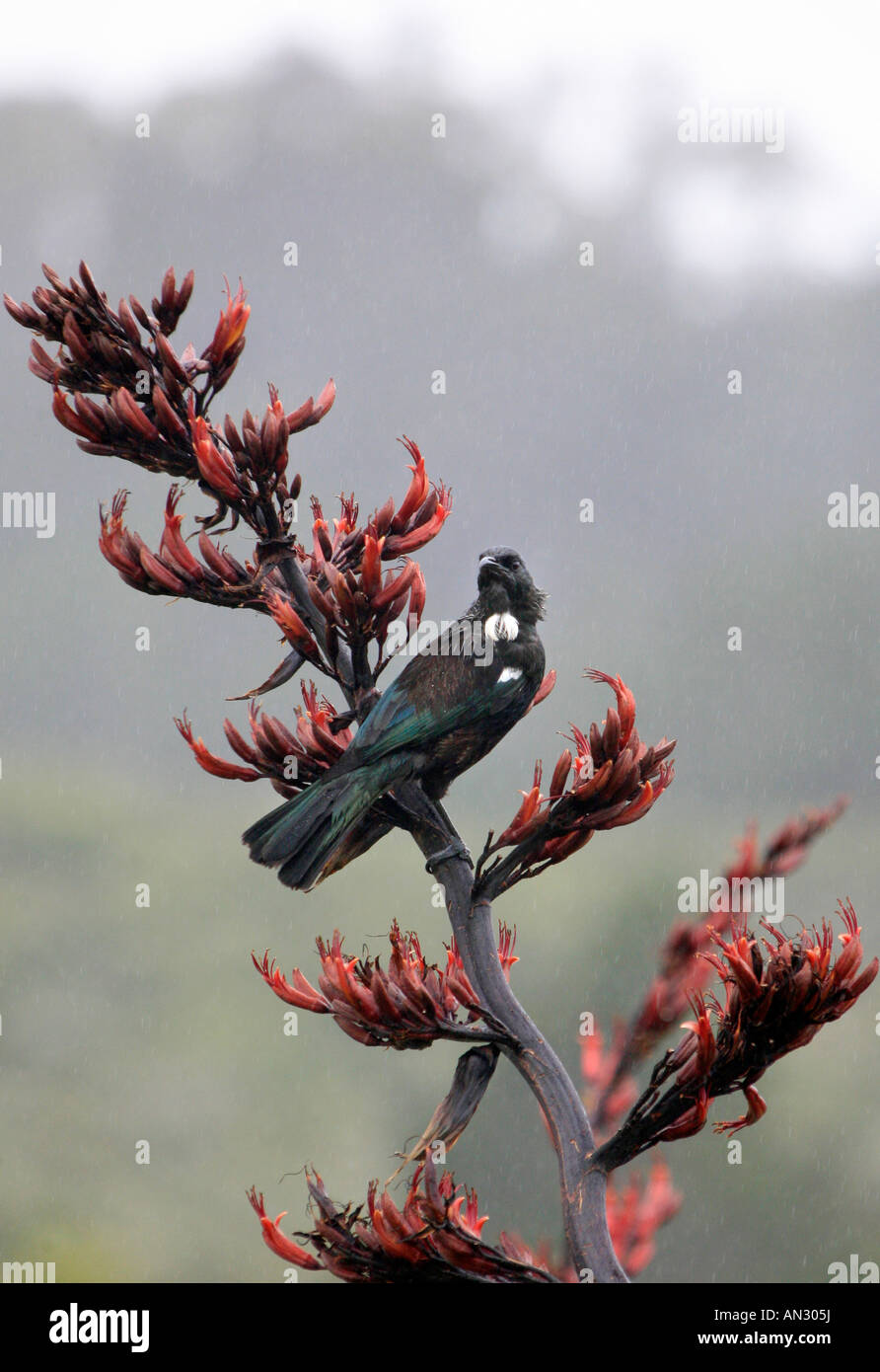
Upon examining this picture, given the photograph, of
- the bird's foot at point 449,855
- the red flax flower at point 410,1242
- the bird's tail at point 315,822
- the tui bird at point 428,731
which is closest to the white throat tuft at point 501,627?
the tui bird at point 428,731

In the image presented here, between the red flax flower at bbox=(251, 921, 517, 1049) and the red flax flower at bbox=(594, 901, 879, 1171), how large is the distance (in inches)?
14.5

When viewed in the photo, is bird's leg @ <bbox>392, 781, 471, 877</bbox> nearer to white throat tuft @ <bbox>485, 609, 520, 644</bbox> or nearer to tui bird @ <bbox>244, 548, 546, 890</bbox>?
tui bird @ <bbox>244, 548, 546, 890</bbox>

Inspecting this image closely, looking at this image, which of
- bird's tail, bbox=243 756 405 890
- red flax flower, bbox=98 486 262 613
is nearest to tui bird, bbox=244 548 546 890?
bird's tail, bbox=243 756 405 890

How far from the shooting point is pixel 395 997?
3018 millimetres

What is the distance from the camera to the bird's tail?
10.1ft

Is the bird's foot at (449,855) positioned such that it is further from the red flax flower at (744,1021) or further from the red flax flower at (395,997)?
the red flax flower at (744,1021)

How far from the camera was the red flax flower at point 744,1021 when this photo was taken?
9.64 ft

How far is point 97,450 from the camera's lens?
3408 mm

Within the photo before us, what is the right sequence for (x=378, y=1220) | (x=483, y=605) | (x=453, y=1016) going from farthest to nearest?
1. (x=483, y=605)
2. (x=453, y=1016)
3. (x=378, y=1220)

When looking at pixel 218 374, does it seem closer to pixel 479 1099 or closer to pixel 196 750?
pixel 196 750

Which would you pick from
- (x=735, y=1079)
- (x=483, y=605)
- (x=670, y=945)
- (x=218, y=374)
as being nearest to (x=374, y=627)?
(x=483, y=605)

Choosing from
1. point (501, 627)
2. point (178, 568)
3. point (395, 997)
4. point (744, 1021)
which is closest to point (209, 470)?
point (178, 568)

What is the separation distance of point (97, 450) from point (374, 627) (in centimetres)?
82

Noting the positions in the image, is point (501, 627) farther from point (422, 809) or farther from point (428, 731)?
point (422, 809)
